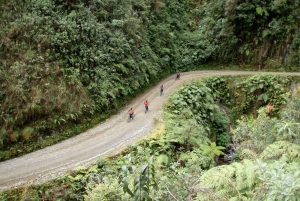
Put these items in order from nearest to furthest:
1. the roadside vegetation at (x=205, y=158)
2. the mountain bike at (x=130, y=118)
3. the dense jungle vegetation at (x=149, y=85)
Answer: the roadside vegetation at (x=205, y=158) → the dense jungle vegetation at (x=149, y=85) → the mountain bike at (x=130, y=118)

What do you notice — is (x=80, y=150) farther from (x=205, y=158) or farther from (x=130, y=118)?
(x=205, y=158)

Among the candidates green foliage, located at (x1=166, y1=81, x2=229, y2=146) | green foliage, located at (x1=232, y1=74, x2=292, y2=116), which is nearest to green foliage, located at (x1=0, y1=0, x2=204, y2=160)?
green foliage, located at (x1=166, y1=81, x2=229, y2=146)

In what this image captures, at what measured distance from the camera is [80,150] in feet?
48.5

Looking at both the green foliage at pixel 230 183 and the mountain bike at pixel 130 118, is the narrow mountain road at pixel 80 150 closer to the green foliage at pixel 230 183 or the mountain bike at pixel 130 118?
the mountain bike at pixel 130 118

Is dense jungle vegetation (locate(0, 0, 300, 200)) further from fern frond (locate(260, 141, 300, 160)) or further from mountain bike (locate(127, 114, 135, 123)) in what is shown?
mountain bike (locate(127, 114, 135, 123))

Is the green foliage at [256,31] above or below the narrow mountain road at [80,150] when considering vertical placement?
above

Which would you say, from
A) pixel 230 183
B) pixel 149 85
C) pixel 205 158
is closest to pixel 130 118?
pixel 205 158

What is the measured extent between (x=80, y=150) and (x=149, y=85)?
11446mm

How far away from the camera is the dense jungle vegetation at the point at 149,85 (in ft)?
25.2

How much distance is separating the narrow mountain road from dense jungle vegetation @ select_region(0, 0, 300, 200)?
2.18ft

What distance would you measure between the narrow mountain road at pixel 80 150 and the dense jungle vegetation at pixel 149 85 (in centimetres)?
66

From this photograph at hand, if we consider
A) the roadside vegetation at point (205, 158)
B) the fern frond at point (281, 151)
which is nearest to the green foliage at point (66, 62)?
the roadside vegetation at point (205, 158)

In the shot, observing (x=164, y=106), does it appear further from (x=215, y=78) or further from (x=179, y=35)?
(x=179, y=35)

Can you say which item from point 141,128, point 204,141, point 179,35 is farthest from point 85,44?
point 179,35
